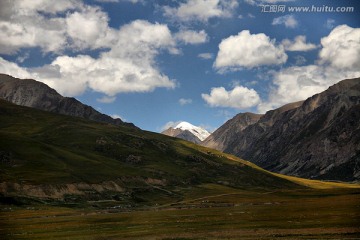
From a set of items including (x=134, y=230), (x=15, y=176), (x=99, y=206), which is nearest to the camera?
(x=134, y=230)

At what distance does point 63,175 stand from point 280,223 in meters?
136

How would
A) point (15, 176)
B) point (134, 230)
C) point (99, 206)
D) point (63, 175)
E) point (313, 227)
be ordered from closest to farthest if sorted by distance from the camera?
1. point (313, 227)
2. point (134, 230)
3. point (99, 206)
4. point (15, 176)
5. point (63, 175)

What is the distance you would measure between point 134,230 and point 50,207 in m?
82.9

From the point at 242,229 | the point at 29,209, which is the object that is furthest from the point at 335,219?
the point at 29,209

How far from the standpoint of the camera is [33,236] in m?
67.6

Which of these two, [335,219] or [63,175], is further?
[63,175]

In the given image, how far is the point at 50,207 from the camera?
14525 cm

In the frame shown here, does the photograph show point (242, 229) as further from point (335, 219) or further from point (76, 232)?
point (76, 232)

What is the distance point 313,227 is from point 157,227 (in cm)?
2554

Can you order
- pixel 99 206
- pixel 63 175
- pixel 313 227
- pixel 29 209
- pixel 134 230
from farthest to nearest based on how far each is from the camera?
1. pixel 63 175
2. pixel 99 206
3. pixel 29 209
4. pixel 134 230
5. pixel 313 227

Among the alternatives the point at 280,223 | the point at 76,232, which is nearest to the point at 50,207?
the point at 76,232

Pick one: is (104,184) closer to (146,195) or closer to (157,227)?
(146,195)

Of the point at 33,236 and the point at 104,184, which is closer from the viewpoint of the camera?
the point at 33,236

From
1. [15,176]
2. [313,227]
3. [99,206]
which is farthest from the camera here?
[15,176]
